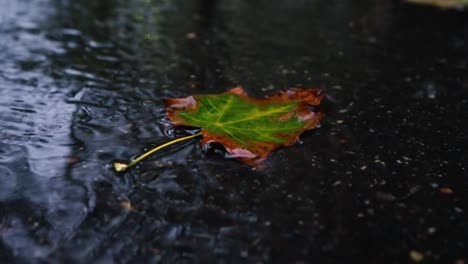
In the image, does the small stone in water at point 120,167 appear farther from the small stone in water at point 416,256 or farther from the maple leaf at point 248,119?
the small stone in water at point 416,256

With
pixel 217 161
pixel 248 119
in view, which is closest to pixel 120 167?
pixel 217 161

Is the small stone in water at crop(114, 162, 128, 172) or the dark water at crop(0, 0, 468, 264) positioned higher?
the small stone in water at crop(114, 162, 128, 172)

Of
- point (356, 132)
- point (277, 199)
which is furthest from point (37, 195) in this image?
point (356, 132)

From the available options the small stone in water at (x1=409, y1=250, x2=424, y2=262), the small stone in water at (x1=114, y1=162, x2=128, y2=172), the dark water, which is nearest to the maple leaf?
the dark water

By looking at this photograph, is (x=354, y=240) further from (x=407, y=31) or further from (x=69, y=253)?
(x=407, y=31)

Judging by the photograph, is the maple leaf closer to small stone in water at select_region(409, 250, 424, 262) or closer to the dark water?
the dark water
